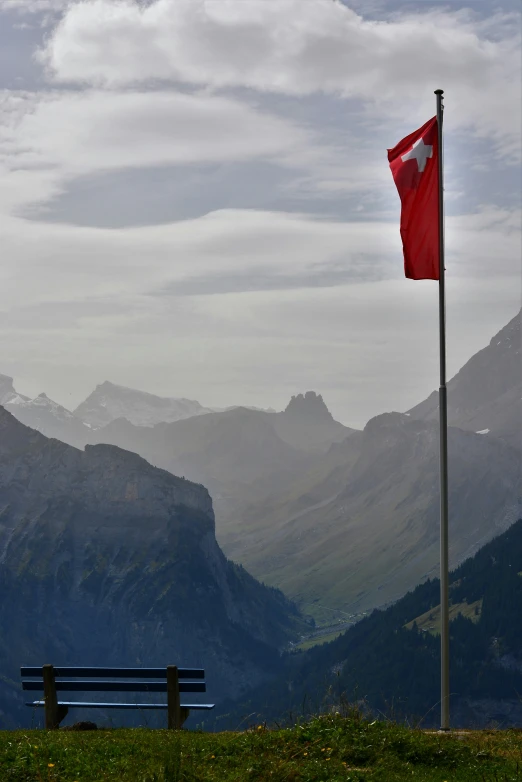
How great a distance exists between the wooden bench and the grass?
2216mm

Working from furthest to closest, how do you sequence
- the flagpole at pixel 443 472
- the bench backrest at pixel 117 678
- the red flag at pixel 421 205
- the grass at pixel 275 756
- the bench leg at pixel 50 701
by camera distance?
the red flag at pixel 421 205 < the bench leg at pixel 50 701 < the bench backrest at pixel 117 678 < the flagpole at pixel 443 472 < the grass at pixel 275 756

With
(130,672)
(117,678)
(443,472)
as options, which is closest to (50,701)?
(117,678)

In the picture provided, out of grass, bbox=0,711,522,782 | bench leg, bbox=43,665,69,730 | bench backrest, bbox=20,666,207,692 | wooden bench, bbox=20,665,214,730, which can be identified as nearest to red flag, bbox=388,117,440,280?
grass, bbox=0,711,522,782

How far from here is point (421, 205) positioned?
31078mm

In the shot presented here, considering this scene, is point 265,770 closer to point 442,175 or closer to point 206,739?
point 206,739

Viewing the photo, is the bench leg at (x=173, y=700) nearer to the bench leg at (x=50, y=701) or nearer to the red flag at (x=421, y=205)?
the bench leg at (x=50, y=701)

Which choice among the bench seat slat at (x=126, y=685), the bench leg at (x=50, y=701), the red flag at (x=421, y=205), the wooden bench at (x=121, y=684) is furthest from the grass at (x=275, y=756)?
the red flag at (x=421, y=205)

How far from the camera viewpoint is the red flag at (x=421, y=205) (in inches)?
1217

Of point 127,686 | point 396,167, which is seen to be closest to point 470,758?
point 127,686

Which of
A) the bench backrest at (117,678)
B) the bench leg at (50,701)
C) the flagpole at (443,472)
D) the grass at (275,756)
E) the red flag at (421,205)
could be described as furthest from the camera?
the red flag at (421,205)

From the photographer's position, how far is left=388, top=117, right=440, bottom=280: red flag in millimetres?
30922

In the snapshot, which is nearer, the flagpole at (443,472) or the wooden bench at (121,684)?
the flagpole at (443,472)

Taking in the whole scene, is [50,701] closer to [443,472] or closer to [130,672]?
[130,672]

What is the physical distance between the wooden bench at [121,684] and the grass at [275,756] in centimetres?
222
